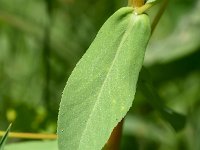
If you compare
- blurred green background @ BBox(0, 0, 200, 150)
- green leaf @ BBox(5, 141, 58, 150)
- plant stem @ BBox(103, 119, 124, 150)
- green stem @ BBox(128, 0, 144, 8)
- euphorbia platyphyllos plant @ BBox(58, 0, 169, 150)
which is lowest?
blurred green background @ BBox(0, 0, 200, 150)

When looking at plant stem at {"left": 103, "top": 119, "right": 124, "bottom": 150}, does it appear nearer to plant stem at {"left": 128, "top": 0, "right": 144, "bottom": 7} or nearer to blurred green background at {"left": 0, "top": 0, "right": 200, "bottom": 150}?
plant stem at {"left": 128, "top": 0, "right": 144, "bottom": 7}

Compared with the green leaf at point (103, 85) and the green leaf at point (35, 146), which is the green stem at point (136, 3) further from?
the green leaf at point (35, 146)

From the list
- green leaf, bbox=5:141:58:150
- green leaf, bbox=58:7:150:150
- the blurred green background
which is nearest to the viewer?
green leaf, bbox=58:7:150:150

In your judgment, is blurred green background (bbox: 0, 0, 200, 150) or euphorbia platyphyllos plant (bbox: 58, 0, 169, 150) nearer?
euphorbia platyphyllos plant (bbox: 58, 0, 169, 150)

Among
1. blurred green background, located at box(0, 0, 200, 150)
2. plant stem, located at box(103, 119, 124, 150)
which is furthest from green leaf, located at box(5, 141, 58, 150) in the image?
blurred green background, located at box(0, 0, 200, 150)

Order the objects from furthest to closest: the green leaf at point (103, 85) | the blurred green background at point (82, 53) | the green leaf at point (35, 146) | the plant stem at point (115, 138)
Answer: the blurred green background at point (82, 53), the green leaf at point (35, 146), the plant stem at point (115, 138), the green leaf at point (103, 85)

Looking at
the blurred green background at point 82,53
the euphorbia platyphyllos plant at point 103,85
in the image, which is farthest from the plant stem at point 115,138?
the blurred green background at point 82,53

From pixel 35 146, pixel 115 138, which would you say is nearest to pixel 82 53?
pixel 35 146
